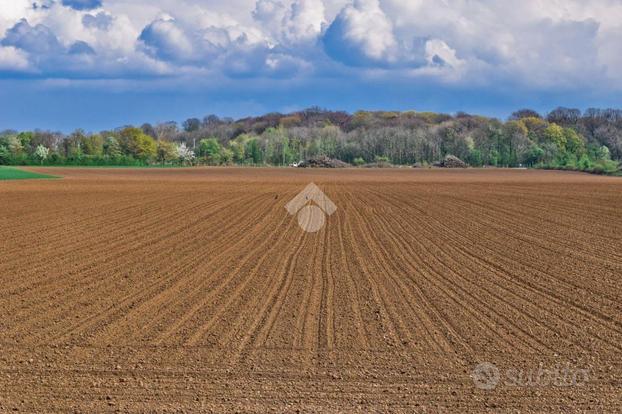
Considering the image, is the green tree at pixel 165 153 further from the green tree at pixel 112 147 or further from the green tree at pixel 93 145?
the green tree at pixel 93 145

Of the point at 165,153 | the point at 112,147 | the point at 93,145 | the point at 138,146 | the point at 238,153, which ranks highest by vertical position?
the point at 93,145

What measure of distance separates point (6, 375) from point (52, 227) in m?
14.4

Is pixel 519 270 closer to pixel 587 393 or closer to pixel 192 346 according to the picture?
pixel 587 393

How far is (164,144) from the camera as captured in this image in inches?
5620

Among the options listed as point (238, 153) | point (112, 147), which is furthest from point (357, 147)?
point (112, 147)

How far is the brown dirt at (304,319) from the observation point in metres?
7.18

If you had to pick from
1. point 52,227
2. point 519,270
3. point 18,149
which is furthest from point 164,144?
point 519,270
